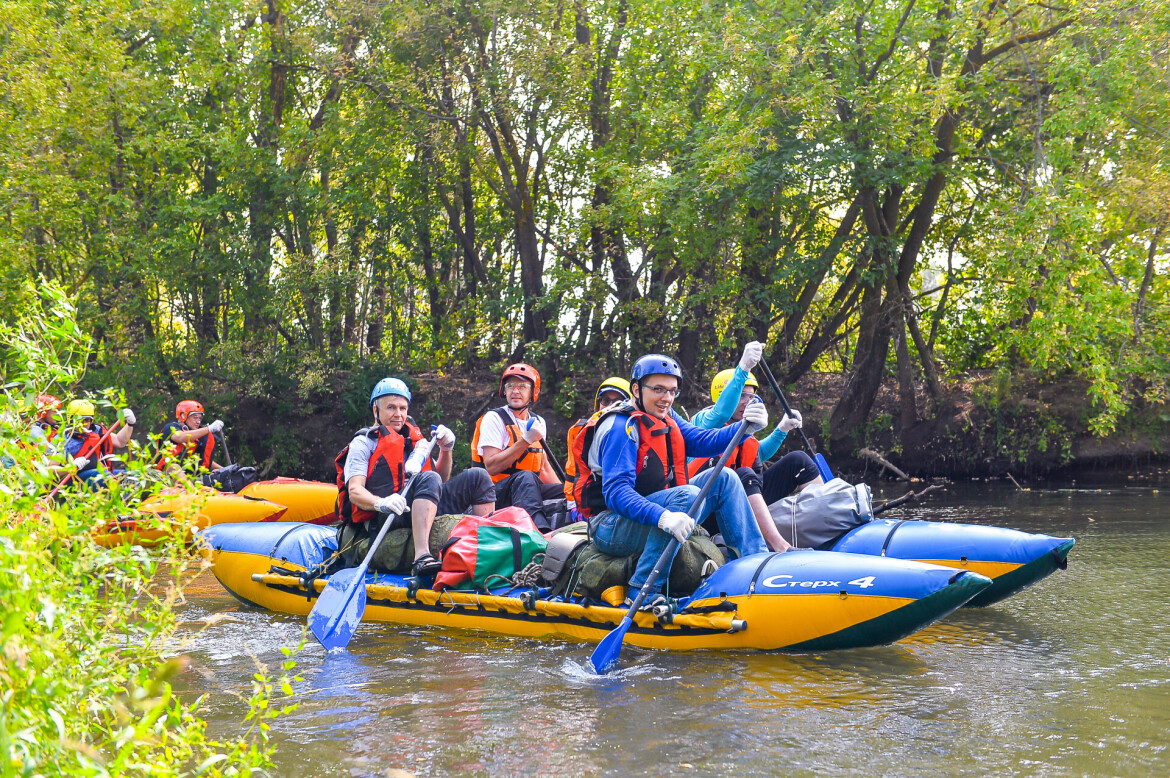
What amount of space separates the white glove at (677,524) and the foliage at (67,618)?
8.13 feet

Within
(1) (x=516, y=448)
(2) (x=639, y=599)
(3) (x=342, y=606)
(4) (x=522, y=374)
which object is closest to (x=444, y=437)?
(1) (x=516, y=448)

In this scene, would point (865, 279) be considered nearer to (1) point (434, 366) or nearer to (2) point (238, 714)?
(1) point (434, 366)

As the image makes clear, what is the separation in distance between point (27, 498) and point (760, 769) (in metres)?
2.47

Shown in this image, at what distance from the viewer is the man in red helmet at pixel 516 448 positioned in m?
6.78

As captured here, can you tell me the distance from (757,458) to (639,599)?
193 centimetres

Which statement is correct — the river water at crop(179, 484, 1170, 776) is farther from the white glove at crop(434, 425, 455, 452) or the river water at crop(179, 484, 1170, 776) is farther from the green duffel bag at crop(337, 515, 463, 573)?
the white glove at crop(434, 425, 455, 452)

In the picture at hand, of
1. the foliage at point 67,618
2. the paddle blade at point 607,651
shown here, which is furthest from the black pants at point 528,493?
the foliage at point 67,618

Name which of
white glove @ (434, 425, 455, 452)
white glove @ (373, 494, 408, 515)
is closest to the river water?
white glove @ (373, 494, 408, 515)

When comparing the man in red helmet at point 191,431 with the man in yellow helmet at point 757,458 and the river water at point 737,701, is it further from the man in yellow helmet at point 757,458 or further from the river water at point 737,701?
the man in yellow helmet at point 757,458

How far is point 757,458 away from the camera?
20.5ft

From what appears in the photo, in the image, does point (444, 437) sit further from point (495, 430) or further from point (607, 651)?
point (607, 651)

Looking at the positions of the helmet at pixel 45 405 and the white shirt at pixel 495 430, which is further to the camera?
the white shirt at pixel 495 430

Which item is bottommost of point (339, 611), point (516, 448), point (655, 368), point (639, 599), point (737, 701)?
point (737, 701)

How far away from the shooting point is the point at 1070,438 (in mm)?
13586
